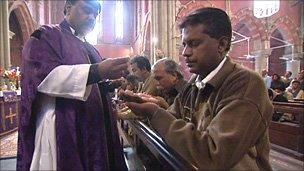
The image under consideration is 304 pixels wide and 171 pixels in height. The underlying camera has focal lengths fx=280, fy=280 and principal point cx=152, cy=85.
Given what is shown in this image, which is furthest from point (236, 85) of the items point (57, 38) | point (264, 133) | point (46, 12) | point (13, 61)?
point (46, 12)

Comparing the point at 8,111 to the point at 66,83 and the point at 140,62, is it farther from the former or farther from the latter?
the point at 66,83

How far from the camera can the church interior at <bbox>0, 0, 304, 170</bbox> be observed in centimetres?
250

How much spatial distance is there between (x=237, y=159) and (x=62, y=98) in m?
1.03

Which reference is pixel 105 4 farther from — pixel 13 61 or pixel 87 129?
pixel 87 129

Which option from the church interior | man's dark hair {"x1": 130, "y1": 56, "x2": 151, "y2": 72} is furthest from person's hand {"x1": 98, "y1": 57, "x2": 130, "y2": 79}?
man's dark hair {"x1": 130, "y1": 56, "x2": 151, "y2": 72}

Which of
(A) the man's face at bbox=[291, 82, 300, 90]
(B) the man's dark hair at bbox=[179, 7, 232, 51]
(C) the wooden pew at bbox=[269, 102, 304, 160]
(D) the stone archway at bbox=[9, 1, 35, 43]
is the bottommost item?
(C) the wooden pew at bbox=[269, 102, 304, 160]

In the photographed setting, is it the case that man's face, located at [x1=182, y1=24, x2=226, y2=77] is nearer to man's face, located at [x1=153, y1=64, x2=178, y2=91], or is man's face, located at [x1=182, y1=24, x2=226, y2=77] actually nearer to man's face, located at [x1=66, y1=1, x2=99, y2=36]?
man's face, located at [x1=66, y1=1, x2=99, y2=36]

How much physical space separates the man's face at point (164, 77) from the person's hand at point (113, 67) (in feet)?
4.08

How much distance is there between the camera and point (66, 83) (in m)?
1.53

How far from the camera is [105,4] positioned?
22344 millimetres

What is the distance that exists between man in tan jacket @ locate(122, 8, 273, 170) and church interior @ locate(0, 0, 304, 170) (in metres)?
0.10

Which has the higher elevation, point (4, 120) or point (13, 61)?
point (13, 61)

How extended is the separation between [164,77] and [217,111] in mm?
1570

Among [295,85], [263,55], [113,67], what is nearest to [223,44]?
[113,67]
